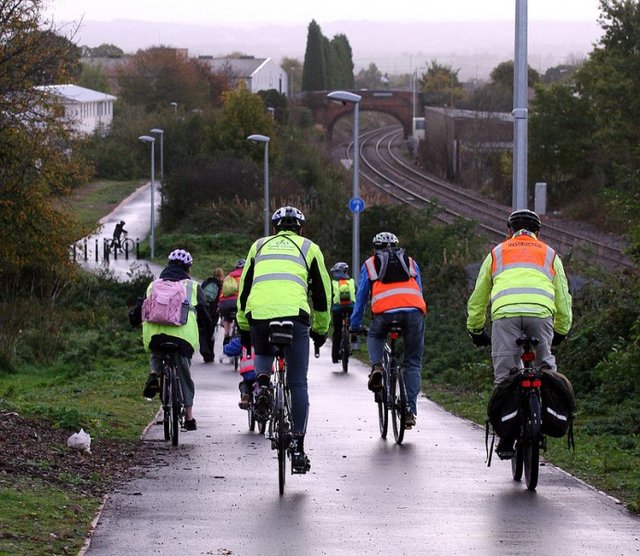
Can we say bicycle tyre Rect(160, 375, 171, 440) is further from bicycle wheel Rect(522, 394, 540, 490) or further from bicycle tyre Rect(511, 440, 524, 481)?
bicycle wheel Rect(522, 394, 540, 490)

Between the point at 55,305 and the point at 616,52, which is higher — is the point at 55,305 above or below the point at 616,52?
below

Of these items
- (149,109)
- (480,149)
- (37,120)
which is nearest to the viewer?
(37,120)

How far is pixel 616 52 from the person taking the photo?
63.6 m

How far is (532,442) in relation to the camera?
9.35 meters

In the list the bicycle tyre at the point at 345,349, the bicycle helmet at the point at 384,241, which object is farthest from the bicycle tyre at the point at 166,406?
the bicycle tyre at the point at 345,349

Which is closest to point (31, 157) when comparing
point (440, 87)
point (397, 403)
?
point (397, 403)

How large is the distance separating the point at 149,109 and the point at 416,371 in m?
108

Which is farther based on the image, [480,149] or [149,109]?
[149,109]

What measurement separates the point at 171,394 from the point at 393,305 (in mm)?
2036

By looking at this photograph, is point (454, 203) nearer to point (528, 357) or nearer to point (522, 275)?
point (522, 275)

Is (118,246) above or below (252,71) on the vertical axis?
below

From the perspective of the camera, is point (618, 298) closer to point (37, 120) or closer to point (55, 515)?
point (55, 515)

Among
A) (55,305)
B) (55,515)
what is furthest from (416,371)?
(55,305)

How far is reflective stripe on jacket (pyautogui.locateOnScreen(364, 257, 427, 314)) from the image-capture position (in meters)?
12.2
